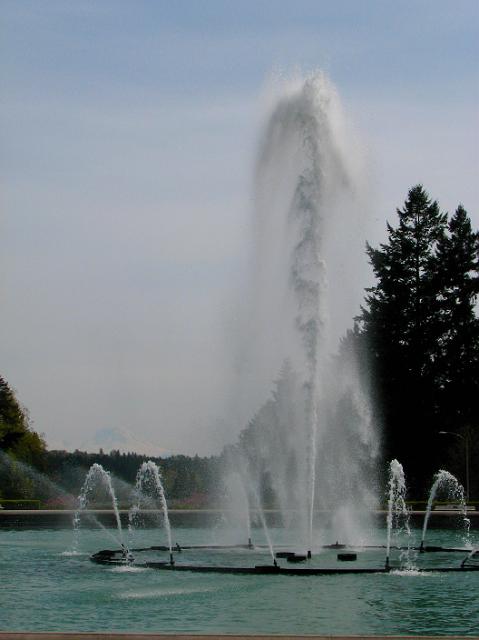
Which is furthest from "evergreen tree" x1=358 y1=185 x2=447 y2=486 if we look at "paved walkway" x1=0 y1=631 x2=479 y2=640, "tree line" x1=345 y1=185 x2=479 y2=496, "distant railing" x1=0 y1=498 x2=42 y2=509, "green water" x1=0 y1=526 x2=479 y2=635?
"paved walkway" x1=0 y1=631 x2=479 y2=640

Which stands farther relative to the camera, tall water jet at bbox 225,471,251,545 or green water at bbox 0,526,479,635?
tall water jet at bbox 225,471,251,545

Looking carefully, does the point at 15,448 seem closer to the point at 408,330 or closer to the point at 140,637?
the point at 408,330

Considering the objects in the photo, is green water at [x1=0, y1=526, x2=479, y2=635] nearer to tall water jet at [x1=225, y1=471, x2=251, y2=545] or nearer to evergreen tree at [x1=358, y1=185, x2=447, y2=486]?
tall water jet at [x1=225, y1=471, x2=251, y2=545]

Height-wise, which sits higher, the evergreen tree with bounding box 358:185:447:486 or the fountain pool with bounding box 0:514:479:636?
the evergreen tree with bounding box 358:185:447:486

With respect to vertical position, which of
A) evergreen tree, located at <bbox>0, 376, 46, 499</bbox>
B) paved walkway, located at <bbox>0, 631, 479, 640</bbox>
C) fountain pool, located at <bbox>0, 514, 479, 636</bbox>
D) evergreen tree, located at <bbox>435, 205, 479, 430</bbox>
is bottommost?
paved walkway, located at <bbox>0, 631, 479, 640</bbox>

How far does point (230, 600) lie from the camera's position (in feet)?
73.3

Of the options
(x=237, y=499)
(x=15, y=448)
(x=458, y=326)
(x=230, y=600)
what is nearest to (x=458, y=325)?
(x=458, y=326)

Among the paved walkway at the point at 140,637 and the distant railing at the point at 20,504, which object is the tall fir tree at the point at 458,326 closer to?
the distant railing at the point at 20,504

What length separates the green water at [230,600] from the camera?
19359 mm

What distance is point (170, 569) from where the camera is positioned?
1101 inches

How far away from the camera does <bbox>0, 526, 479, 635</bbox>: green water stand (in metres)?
19.4

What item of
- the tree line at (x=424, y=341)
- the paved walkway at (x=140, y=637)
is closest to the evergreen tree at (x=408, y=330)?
the tree line at (x=424, y=341)

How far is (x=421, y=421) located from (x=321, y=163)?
30.1 metres

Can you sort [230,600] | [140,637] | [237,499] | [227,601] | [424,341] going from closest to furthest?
[140,637] < [227,601] < [230,600] < [237,499] < [424,341]
